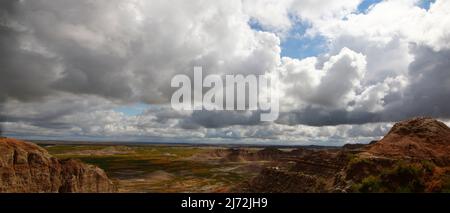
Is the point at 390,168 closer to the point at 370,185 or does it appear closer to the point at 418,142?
the point at 370,185

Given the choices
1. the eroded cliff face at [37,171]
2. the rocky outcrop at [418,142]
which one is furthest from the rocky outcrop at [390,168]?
the eroded cliff face at [37,171]

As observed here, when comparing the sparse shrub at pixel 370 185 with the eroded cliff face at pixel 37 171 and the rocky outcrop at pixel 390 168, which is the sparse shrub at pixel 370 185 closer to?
the rocky outcrop at pixel 390 168

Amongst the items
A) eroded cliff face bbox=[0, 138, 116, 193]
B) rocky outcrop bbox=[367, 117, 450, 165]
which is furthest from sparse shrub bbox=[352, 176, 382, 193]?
eroded cliff face bbox=[0, 138, 116, 193]

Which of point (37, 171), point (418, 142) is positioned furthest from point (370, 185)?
point (37, 171)

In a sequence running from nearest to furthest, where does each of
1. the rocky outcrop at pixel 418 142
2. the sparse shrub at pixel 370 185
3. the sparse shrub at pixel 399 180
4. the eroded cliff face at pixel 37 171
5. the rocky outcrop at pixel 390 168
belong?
the sparse shrub at pixel 399 180 → the rocky outcrop at pixel 390 168 → the sparse shrub at pixel 370 185 → the rocky outcrop at pixel 418 142 → the eroded cliff face at pixel 37 171

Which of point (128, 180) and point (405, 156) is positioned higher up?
point (405, 156)

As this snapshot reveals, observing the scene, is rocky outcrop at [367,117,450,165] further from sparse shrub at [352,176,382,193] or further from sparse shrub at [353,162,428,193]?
sparse shrub at [352,176,382,193]
